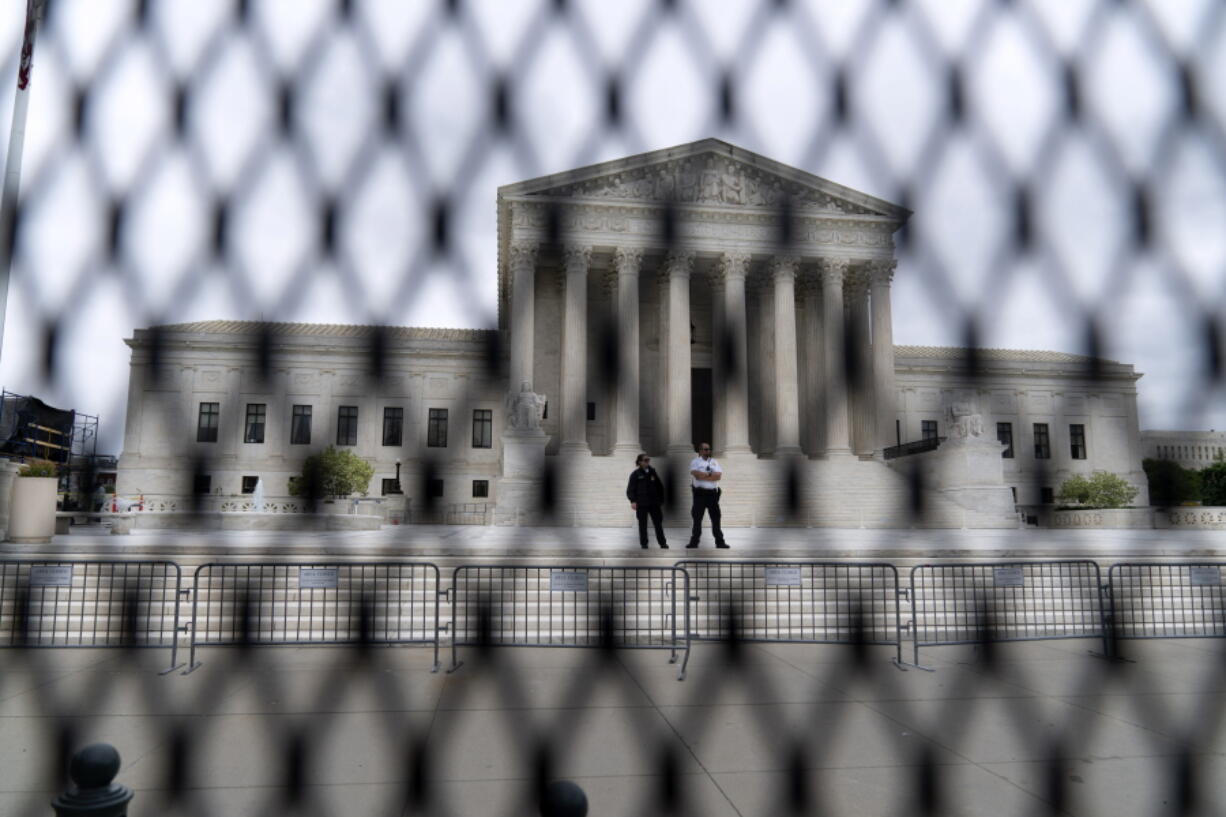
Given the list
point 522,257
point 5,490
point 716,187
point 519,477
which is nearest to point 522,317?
point 522,257

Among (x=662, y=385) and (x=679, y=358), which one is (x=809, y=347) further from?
(x=662, y=385)

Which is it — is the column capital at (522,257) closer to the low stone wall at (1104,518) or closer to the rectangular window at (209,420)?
the low stone wall at (1104,518)

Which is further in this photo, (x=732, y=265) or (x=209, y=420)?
(x=732, y=265)

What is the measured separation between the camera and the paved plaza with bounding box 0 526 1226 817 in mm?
3691

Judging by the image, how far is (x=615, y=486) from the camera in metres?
26.8

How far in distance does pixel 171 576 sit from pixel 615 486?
1813 cm

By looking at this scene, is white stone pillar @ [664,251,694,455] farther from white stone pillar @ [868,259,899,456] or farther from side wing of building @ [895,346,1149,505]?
side wing of building @ [895,346,1149,505]

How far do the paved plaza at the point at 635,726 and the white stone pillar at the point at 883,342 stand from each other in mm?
22833

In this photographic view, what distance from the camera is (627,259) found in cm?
3102

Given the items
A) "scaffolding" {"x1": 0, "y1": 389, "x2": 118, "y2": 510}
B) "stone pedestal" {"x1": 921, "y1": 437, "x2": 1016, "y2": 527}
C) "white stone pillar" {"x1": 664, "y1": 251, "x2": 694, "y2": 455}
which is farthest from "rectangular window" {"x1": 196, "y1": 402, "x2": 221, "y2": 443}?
"white stone pillar" {"x1": 664, "y1": 251, "x2": 694, "y2": 455}

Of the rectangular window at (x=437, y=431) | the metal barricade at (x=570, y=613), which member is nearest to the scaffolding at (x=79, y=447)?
the rectangular window at (x=437, y=431)

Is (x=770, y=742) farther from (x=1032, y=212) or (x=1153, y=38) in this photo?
(x=1153, y=38)

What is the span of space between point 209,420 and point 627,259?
1160 inches

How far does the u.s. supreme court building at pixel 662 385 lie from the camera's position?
94.2 inches
